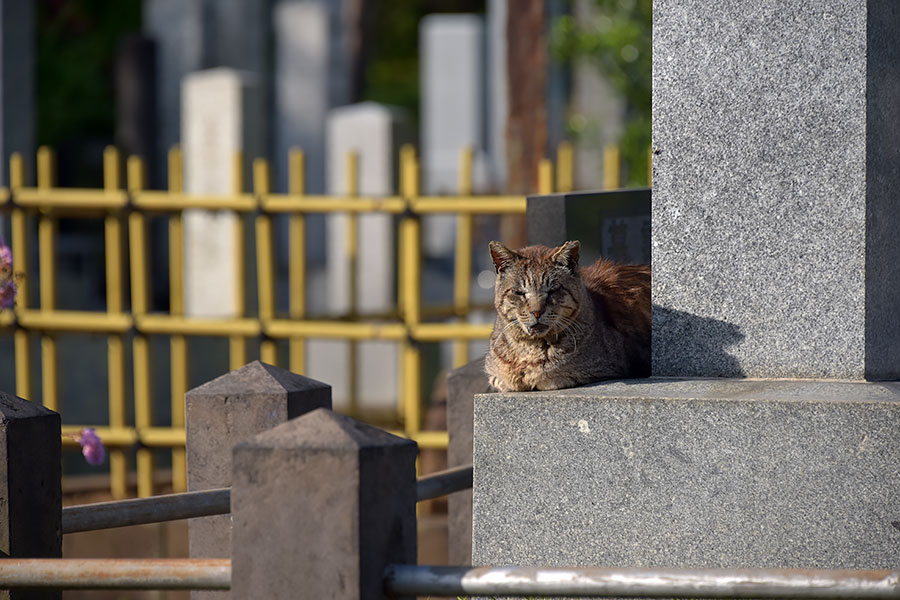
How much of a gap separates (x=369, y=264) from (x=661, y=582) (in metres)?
7.49

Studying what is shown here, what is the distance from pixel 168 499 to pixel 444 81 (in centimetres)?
1272

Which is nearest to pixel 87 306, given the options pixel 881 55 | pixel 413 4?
pixel 881 55

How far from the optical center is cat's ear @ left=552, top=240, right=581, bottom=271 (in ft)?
11.1

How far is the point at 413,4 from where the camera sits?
25.8 m

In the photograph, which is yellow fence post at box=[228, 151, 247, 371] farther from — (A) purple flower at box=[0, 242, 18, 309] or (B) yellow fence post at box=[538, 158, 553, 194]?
(A) purple flower at box=[0, 242, 18, 309]

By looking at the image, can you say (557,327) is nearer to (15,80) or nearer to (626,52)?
(15,80)

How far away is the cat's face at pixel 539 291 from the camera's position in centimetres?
334

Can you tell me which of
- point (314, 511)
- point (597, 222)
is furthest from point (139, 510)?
point (597, 222)

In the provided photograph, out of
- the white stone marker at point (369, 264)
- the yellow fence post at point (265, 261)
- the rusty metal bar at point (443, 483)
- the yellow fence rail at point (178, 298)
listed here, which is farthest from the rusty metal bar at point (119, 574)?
the white stone marker at point (369, 264)

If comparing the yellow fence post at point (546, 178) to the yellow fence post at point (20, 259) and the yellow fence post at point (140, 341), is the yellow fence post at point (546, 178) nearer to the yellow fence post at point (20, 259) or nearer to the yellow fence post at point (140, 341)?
the yellow fence post at point (140, 341)

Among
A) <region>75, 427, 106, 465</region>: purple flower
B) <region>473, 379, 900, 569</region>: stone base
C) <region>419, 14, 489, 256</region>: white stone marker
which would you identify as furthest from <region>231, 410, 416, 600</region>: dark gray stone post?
<region>419, 14, 489, 256</region>: white stone marker

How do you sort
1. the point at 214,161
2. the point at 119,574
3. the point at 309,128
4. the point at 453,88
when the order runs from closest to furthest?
the point at 119,574 → the point at 214,161 → the point at 309,128 → the point at 453,88

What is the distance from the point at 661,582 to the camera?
2.20m

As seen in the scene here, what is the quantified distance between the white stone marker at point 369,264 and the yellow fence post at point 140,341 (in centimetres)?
264
